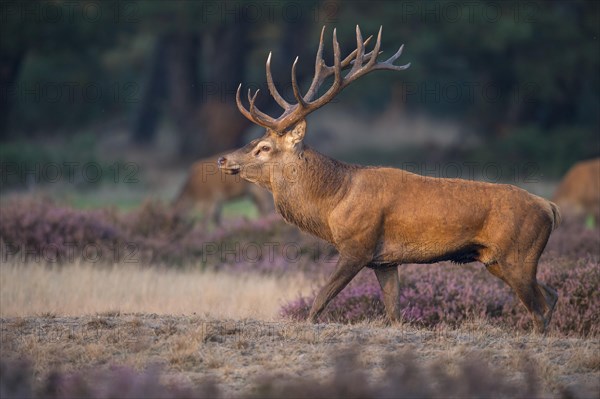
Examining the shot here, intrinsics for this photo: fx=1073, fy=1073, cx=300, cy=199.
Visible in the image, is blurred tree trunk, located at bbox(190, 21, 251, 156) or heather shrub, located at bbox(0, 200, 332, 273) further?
blurred tree trunk, located at bbox(190, 21, 251, 156)

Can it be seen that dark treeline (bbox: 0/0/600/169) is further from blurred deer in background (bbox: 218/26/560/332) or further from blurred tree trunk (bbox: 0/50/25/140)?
blurred deer in background (bbox: 218/26/560/332)

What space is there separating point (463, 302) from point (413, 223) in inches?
67.4

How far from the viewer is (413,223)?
1013 centimetres

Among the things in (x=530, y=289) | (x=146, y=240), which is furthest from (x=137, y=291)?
(x=530, y=289)

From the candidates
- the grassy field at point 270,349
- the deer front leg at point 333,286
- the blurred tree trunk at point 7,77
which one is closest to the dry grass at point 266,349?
the grassy field at point 270,349

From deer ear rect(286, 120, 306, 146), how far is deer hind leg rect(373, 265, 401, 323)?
1484 millimetres

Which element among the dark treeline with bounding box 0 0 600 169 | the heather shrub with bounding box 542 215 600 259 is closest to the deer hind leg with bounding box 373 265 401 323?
the heather shrub with bounding box 542 215 600 259

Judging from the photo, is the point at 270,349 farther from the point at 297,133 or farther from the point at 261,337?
the point at 297,133

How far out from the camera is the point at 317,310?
998cm

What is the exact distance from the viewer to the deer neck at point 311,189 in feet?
34.4

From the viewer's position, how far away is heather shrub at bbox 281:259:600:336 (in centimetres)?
1117

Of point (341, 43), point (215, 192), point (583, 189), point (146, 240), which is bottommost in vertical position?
point (146, 240)

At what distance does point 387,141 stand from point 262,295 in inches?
1117

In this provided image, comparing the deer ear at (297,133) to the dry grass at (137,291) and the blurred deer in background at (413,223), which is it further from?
the dry grass at (137,291)
